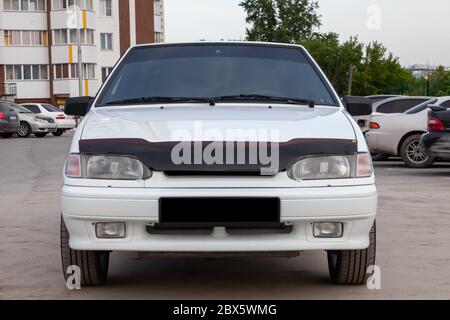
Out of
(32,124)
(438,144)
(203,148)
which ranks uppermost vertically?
(203,148)

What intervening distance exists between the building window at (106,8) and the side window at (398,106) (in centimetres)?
5382

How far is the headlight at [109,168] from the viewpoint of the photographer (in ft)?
16.5

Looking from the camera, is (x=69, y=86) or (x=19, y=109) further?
(x=69, y=86)

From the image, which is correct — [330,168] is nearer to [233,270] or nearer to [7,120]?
[233,270]

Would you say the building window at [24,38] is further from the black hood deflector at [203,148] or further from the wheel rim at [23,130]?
the black hood deflector at [203,148]

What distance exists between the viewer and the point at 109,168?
5.09 m

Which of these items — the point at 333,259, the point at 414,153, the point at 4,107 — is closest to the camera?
the point at 333,259

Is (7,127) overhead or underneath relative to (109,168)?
underneath

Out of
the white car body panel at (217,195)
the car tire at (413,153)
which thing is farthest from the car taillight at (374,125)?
the white car body panel at (217,195)

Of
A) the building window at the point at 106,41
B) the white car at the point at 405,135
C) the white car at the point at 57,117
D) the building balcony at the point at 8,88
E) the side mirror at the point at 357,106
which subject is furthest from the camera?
the building window at the point at 106,41

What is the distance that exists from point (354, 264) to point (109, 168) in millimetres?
1640

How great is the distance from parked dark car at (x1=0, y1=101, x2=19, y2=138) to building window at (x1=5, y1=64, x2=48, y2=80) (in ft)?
118

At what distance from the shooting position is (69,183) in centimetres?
512

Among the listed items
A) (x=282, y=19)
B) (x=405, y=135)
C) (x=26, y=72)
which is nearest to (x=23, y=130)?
(x=405, y=135)
